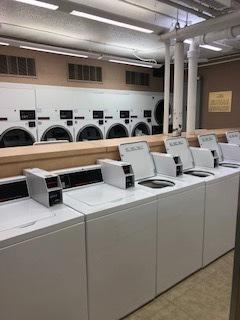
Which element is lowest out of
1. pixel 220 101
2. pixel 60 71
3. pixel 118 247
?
pixel 118 247

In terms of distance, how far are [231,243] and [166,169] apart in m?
1.11

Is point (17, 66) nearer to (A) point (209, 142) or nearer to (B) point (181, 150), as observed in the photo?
(B) point (181, 150)

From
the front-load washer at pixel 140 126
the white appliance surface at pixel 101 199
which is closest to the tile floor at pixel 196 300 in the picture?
the white appliance surface at pixel 101 199

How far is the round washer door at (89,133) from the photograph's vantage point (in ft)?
17.9

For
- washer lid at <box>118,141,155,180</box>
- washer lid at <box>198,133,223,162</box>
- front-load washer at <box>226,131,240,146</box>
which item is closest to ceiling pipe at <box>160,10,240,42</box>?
washer lid at <box>198,133,223,162</box>

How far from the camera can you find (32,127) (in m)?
4.83

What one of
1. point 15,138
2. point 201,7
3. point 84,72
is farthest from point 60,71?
point 201,7

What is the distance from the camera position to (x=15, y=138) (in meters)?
4.83

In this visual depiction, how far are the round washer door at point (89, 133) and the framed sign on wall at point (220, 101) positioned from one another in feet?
9.34

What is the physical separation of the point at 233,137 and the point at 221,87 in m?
2.59

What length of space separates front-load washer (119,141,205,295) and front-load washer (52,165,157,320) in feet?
0.31

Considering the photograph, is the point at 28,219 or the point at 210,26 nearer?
the point at 28,219

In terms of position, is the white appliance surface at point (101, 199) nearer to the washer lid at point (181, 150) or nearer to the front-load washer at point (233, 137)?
the washer lid at point (181, 150)

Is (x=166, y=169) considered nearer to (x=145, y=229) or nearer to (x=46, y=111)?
(x=145, y=229)
